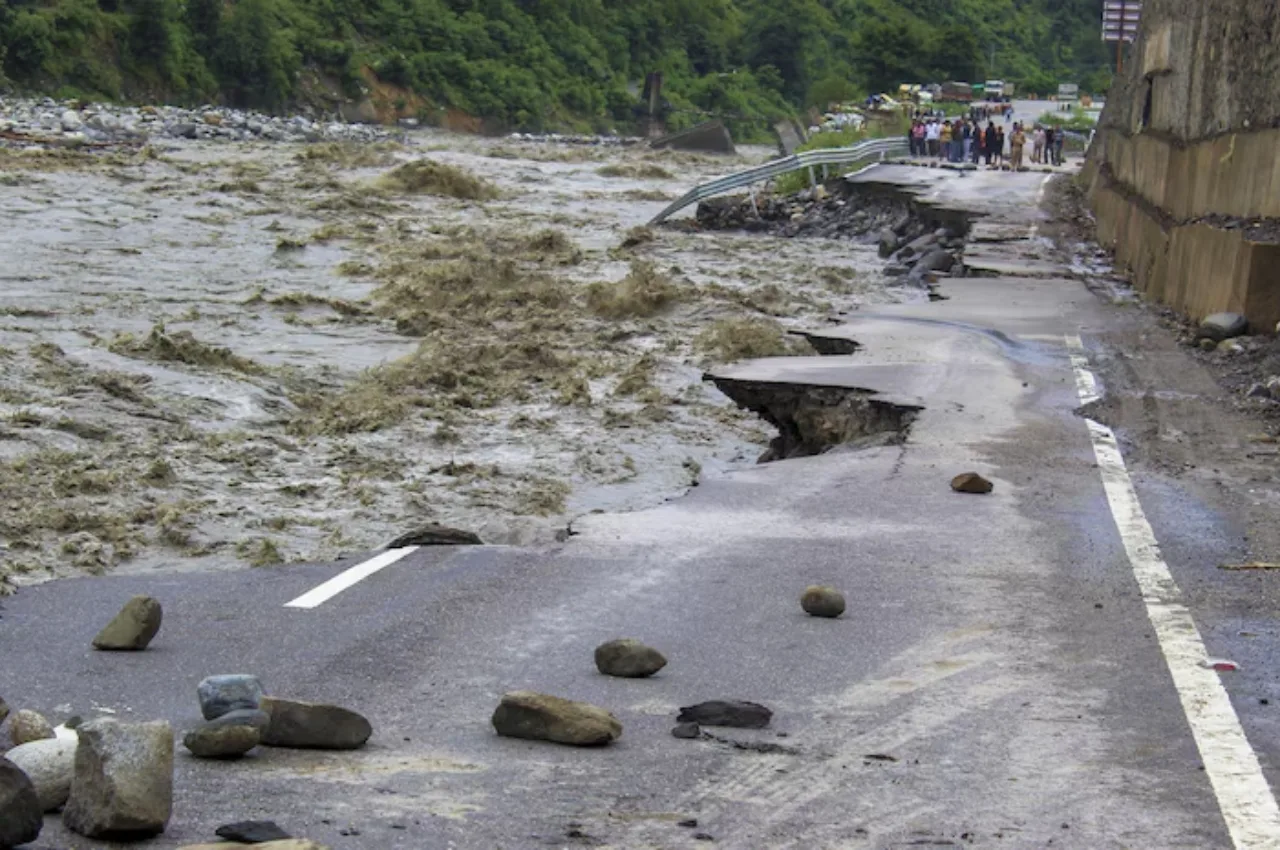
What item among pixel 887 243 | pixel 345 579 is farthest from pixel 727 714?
pixel 887 243

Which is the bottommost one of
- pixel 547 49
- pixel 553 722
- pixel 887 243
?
pixel 547 49

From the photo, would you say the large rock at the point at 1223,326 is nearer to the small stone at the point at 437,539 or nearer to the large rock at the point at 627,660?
the small stone at the point at 437,539

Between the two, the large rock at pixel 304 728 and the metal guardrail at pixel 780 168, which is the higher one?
the large rock at pixel 304 728

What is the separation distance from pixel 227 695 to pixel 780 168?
3705 centimetres

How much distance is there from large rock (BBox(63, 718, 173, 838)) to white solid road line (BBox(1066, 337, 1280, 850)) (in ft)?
8.79

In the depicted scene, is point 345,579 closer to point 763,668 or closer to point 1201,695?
point 763,668

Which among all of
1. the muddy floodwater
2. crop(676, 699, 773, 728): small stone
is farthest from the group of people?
crop(676, 699, 773, 728): small stone


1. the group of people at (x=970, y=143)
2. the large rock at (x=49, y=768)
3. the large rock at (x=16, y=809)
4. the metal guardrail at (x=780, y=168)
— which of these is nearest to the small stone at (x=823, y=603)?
the large rock at (x=49, y=768)

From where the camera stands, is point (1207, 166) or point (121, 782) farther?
point (1207, 166)

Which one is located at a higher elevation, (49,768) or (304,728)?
(49,768)

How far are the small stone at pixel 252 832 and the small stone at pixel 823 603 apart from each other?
10.8 ft

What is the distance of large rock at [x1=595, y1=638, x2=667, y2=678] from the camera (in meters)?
6.39

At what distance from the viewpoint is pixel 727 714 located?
5805 mm

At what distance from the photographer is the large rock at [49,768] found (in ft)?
14.8
